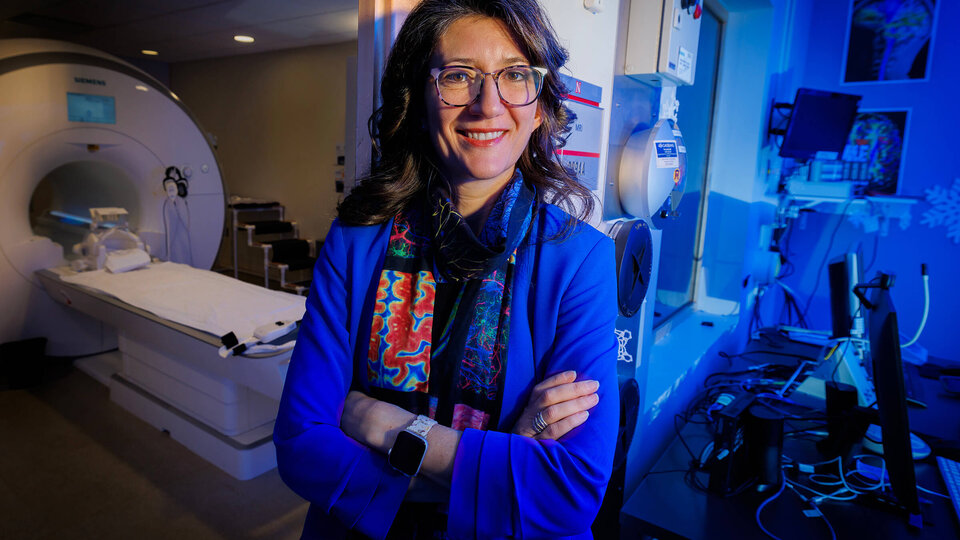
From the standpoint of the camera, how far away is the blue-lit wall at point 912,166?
325 cm

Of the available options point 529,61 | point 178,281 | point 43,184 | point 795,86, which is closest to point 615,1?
point 529,61

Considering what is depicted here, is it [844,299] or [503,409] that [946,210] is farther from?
[503,409]

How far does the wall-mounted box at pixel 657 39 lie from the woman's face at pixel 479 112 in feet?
2.29

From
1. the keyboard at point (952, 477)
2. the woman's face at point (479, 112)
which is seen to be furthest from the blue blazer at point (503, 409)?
the keyboard at point (952, 477)

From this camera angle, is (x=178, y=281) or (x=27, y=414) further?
(x=178, y=281)

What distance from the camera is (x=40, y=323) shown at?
11.0ft

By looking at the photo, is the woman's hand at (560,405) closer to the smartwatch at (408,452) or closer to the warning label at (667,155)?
the smartwatch at (408,452)

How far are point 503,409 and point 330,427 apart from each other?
249 mm

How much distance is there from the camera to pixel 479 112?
80cm

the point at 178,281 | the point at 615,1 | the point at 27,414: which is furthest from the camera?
the point at 178,281

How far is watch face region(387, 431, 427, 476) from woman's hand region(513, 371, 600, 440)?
0.15m

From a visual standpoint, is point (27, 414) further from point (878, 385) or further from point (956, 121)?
point (956, 121)

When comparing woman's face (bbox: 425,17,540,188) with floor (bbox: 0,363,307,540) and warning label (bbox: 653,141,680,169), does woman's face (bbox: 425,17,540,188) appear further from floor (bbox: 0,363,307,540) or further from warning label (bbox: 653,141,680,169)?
floor (bbox: 0,363,307,540)

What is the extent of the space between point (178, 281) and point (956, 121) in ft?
14.5
